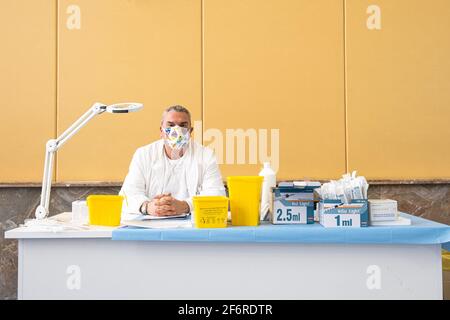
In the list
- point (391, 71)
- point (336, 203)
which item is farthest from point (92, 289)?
point (391, 71)

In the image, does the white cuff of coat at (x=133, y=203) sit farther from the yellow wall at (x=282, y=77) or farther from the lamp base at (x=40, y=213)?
the yellow wall at (x=282, y=77)

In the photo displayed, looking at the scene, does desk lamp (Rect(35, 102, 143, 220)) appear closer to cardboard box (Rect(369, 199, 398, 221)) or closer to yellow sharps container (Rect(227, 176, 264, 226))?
yellow sharps container (Rect(227, 176, 264, 226))

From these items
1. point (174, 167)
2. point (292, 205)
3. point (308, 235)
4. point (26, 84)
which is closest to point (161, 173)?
point (174, 167)

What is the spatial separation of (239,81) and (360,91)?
0.96m

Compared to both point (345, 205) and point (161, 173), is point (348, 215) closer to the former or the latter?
point (345, 205)

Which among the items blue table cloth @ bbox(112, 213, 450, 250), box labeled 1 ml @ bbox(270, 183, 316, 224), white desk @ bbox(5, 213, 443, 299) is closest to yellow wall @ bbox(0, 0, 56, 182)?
white desk @ bbox(5, 213, 443, 299)

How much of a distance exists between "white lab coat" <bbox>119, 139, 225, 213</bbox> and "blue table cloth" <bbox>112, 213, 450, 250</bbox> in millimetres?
843

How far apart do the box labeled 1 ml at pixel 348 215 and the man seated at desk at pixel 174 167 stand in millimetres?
900

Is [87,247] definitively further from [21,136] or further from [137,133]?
[21,136]

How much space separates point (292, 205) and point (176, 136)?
0.90m

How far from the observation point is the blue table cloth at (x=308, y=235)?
1.63 metres

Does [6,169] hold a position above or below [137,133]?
below

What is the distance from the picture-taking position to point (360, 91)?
3.50m

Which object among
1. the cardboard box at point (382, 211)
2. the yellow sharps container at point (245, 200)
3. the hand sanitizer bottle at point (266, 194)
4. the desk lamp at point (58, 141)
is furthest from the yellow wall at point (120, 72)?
the cardboard box at point (382, 211)
